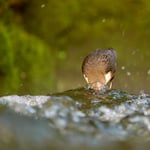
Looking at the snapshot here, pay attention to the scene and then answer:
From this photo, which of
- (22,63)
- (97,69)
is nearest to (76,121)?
(97,69)

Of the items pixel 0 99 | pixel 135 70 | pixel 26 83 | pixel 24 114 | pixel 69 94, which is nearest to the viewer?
pixel 24 114

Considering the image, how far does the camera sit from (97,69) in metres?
4.27

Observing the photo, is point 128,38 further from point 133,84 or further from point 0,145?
point 0,145

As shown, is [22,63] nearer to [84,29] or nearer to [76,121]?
[84,29]

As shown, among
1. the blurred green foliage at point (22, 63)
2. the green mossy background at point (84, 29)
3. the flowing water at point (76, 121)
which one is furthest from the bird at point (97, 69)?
the green mossy background at point (84, 29)

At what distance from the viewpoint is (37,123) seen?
10.2ft

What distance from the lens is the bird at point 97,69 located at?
13.9 feet

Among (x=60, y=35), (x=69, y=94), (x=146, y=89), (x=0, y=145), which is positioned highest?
(x=60, y=35)

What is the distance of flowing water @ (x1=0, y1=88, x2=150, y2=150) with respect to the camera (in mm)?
3014

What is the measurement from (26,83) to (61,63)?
105 centimetres

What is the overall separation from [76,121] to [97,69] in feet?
3.21

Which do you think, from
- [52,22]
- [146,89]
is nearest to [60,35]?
[52,22]

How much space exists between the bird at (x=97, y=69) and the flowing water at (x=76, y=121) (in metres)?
0.24

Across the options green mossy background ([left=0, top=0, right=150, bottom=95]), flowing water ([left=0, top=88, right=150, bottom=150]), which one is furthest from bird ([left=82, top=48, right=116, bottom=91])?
green mossy background ([left=0, top=0, right=150, bottom=95])
